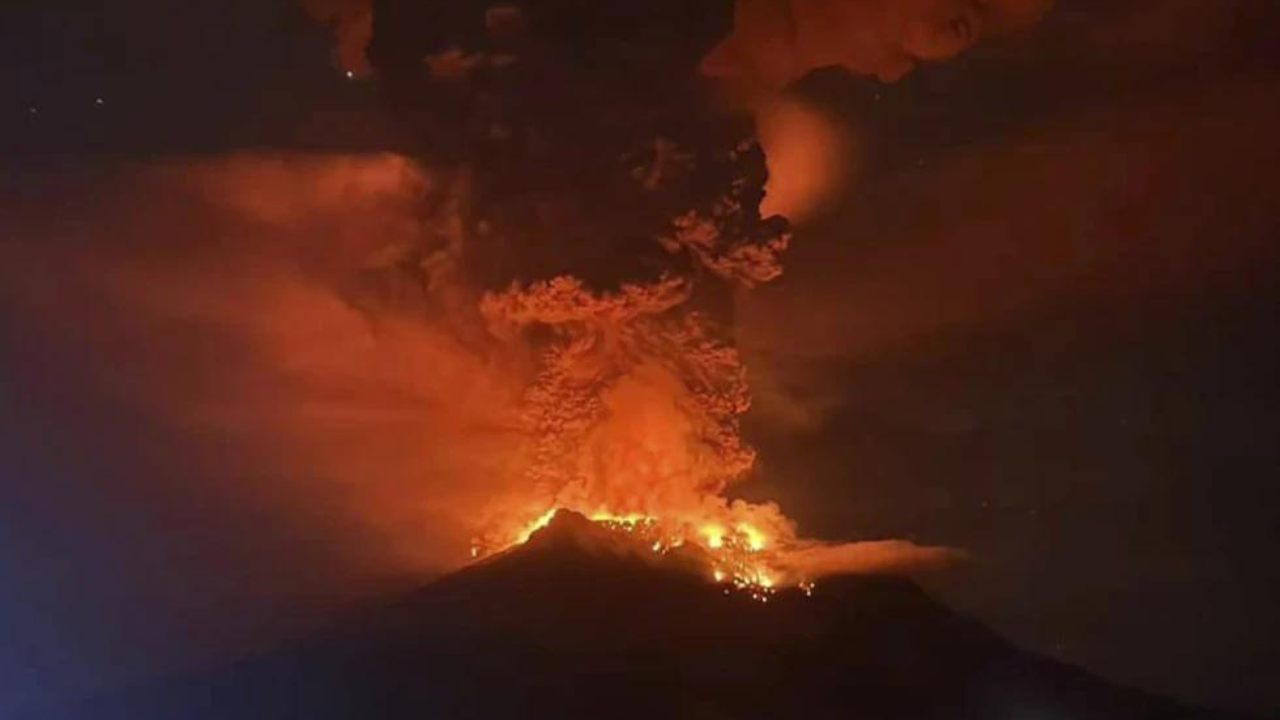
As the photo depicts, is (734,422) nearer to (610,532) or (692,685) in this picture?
(610,532)

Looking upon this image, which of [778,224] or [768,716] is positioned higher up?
[778,224]

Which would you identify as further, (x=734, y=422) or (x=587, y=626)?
(x=587, y=626)

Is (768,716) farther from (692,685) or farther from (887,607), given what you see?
(887,607)

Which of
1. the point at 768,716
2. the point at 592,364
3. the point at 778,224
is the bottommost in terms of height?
the point at 768,716

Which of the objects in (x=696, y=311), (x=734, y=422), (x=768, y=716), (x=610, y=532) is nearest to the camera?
(x=696, y=311)

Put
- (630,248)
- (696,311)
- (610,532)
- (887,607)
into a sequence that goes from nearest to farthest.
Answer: (630,248) → (696,311) → (610,532) → (887,607)

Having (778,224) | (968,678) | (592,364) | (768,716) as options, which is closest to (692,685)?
(768,716)

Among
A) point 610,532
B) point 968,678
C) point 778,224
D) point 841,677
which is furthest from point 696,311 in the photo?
point 968,678
